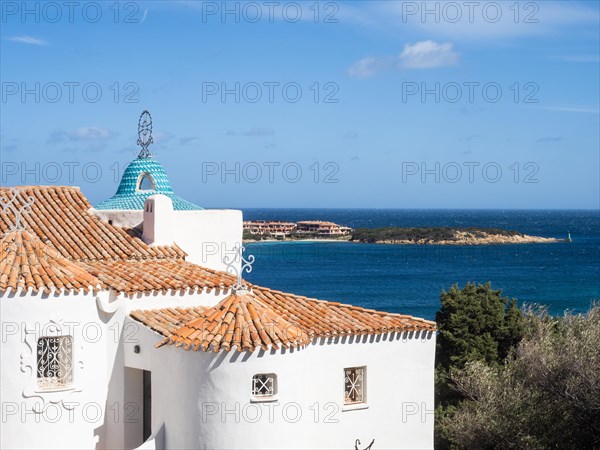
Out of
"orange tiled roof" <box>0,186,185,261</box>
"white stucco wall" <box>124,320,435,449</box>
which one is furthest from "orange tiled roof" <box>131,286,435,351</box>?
"orange tiled roof" <box>0,186,185,261</box>

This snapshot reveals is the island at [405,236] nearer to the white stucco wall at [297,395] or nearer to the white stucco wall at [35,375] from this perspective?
the white stucco wall at [297,395]

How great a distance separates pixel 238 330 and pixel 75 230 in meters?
6.62

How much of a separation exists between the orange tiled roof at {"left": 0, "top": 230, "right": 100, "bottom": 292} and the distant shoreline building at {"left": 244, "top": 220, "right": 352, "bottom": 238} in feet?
402

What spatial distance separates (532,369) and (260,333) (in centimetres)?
1038

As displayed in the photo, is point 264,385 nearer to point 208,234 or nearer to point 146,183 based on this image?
point 208,234

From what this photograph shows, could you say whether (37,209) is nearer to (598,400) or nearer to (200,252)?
(200,252)

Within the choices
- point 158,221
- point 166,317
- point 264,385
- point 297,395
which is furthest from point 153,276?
point 297,395

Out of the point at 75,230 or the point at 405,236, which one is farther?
the point at 405,236

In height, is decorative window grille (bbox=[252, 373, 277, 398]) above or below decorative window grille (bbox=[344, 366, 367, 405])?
above

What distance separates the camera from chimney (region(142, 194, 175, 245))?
798 inches

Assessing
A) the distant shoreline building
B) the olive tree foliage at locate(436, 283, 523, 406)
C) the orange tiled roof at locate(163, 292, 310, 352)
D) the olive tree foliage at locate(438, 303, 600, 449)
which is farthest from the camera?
the distant shoreline building

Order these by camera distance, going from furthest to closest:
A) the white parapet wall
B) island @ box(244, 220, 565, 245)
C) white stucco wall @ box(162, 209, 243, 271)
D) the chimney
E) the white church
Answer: island @ box(244, 220, 565, 245) < white stucco wall @ box(162, 209, 243, 271) < the white parapet wall < the chimney < the white church

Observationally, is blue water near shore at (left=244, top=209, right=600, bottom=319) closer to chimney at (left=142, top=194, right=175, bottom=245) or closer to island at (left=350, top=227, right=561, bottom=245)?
island at (left=350, top=227, right=561, bottom=245)

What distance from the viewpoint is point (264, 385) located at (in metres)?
15.4
